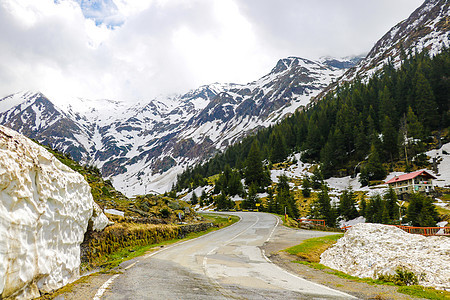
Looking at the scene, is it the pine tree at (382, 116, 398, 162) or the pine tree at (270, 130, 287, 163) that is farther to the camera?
the pine tree at (270, 130, 287, 163)

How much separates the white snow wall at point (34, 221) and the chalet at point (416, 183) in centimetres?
6315

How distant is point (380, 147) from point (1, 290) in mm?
87937

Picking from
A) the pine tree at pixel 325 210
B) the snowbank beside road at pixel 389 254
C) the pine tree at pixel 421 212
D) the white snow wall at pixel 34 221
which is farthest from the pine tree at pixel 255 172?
the white snow wall at pixel 34 221

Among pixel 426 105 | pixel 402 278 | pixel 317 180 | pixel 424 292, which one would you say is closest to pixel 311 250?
pixel 402 278

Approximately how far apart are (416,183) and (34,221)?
68103mm

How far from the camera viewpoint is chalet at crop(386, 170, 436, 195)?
54.7m

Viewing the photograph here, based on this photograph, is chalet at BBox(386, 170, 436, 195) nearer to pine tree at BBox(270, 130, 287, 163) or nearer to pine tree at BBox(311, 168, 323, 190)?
pine tree at BBox(311, 168, 323, 190)

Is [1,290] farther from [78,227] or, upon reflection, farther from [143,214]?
[143,214]

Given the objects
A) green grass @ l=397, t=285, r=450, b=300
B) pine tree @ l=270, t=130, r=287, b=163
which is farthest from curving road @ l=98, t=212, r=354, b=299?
pine tree @ l=270, t=130, r=287, b=163

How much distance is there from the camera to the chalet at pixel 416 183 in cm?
5472

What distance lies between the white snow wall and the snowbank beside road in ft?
38.1

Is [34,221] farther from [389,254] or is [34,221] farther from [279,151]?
[279,151]

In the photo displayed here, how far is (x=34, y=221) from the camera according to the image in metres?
6.59

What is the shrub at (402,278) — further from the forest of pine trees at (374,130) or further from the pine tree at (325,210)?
the forest of pine trees at (374,130)
